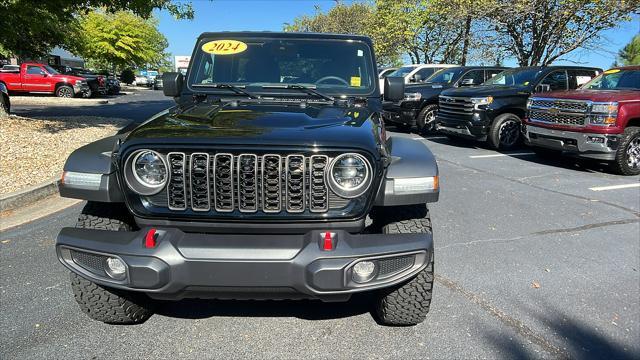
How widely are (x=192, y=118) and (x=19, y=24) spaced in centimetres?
1209

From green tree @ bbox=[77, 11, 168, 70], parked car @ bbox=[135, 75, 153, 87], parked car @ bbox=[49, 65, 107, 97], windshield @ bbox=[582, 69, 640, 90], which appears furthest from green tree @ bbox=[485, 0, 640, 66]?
parked car @ bbox=[135, 75, 153, 87]

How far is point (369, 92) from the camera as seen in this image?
363 centimetres

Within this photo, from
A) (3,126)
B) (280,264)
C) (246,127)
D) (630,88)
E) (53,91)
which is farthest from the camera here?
(53,91)

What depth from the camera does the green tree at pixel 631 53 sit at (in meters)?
35.0

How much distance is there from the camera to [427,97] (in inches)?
474

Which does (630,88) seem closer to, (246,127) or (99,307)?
(246,127)

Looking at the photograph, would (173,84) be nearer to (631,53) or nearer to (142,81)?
(631,53)

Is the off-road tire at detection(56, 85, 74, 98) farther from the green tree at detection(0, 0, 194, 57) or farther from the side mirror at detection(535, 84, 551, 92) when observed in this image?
the side mirror at detection(535, 84, 551, 92)

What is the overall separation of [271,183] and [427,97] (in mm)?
10379

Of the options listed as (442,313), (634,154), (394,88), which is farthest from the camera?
(634,154)

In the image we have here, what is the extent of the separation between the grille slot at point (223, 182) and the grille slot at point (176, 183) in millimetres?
167

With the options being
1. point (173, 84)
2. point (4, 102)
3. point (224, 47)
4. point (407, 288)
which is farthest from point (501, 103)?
point (4, 102)

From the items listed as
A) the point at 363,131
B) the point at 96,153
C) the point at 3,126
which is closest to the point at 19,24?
the point at 3,126

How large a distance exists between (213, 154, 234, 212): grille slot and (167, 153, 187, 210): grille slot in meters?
0.17
